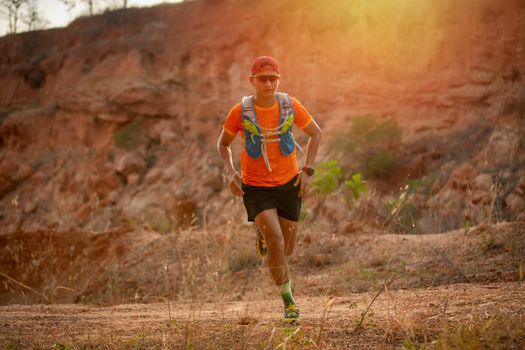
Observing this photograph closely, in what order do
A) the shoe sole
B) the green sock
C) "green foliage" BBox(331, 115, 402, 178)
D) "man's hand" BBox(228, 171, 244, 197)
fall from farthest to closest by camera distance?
"green foliage" BBox(331, 115, 402, 178)
"man's hand" BBox(228, 171, 244, 197)
the green sock
the shoe sole

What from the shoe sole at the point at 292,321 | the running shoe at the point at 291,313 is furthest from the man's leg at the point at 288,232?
the shoe sole at the point at 292,321

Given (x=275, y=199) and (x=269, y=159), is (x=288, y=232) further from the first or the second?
(x=269, y=159)

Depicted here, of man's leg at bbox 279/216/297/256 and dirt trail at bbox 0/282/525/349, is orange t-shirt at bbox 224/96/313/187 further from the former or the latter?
dirt trail at bbox 0/282/525/349

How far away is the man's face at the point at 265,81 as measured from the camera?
4051 millimetres

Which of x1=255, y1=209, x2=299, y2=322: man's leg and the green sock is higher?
x1=255, y1=209, x2=299, y2=322: man's leg

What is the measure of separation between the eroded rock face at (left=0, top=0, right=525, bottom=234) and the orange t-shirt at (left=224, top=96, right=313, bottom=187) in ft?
23.8

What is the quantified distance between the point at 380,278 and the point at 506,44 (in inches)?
448

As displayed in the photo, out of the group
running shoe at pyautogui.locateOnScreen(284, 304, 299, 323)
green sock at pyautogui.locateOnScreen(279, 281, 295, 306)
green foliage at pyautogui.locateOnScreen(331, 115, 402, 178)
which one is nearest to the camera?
running shoe at pyautogui.locateOnScreen(284, 304, 299, 323)

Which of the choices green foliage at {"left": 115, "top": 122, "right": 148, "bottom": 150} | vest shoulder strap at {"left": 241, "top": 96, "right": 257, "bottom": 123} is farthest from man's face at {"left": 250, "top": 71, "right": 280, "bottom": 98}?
green foliage at {"left": 115, "top": 122, "right": 148, "bottom": 150}

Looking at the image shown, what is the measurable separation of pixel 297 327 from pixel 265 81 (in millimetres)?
1823

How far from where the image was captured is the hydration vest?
407cm

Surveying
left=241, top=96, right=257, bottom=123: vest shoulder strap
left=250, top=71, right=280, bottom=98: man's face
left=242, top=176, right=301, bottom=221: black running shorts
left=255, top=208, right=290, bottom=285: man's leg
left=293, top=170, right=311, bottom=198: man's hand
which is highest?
left=250, top=71, right=280, bottom=98: man's face

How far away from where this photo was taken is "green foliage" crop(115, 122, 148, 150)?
67.3ft

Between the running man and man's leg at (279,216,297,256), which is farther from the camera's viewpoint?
man's leg at (279,216,297,256)
